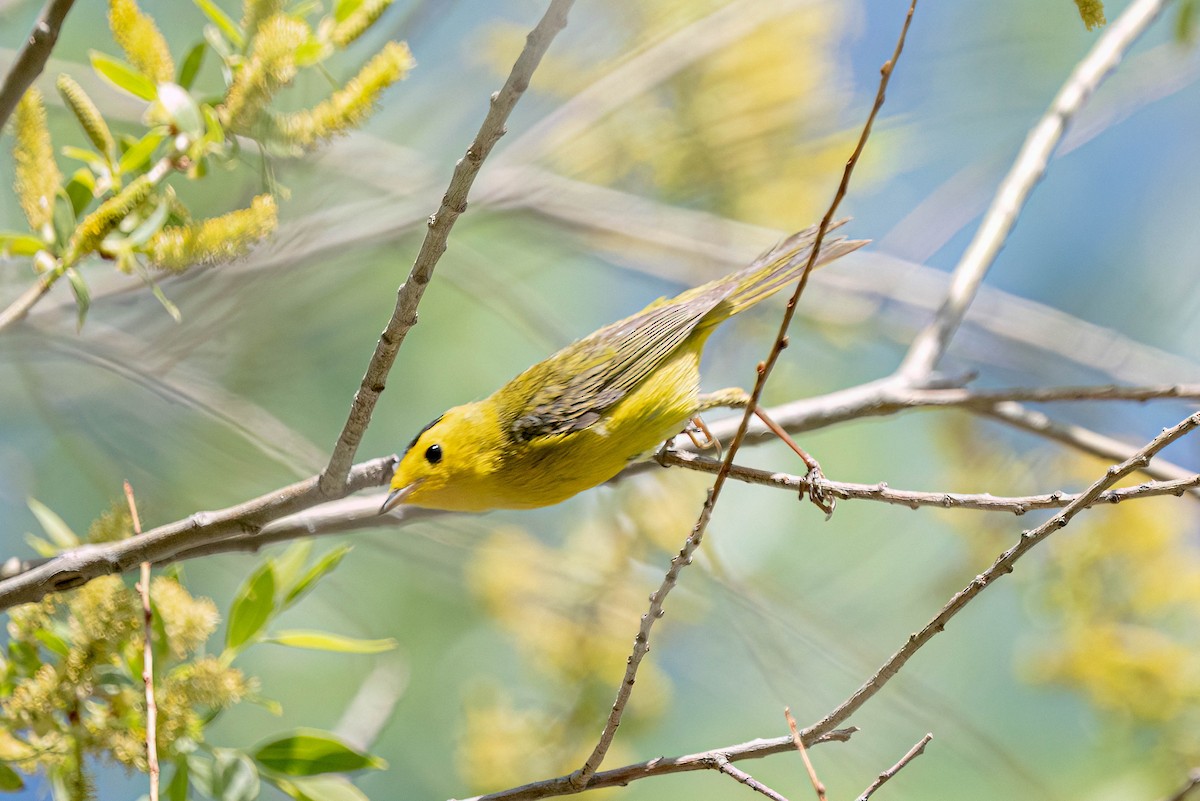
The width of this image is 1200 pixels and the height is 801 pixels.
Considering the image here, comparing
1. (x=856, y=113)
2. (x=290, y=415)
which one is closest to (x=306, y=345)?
(x=290, y=415)

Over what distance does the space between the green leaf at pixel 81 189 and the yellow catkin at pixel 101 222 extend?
7.1 inches

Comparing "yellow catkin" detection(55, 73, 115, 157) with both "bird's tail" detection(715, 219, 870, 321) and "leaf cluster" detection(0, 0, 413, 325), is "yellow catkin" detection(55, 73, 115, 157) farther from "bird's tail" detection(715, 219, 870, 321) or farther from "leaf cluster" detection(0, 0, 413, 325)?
"bird's tail" detection(715, 219, 870, 321)

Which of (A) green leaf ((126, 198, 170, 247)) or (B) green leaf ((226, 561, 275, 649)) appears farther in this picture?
(B) green leaf ((226, 561, 275, 649))

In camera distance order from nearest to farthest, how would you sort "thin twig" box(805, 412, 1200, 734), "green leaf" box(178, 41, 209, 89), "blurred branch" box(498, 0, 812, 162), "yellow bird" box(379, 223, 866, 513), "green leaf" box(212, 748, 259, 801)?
"thin twig" box(805, 412, 1200, 734) < "green leaf" box(212, 748, 259, 801) < "green leaf" box(178, 41, 209, 89) < "yellow bird" box(379, 223, 866, 513) < "blurred branch" box(498, 0, 812, 162)

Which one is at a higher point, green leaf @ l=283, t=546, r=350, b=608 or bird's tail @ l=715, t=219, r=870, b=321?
bird's tail @ l=715, t=219, r=870, b=321

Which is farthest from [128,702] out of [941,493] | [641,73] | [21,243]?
[641,73]

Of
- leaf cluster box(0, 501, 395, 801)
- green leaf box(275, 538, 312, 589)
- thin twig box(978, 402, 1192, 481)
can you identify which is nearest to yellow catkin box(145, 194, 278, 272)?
leaf cluster box(0, 501, 395, 801)

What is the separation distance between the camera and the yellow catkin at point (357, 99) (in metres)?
2.15

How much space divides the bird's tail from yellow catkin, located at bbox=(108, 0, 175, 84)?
177 centimetres

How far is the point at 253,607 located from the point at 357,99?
1346 mm

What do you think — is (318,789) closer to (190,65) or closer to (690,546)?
(690,546)

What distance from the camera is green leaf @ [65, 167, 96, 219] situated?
7.73 ft

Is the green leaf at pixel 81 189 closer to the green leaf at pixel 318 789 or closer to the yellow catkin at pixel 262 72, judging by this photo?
the yellow catkin at pixel 262 72

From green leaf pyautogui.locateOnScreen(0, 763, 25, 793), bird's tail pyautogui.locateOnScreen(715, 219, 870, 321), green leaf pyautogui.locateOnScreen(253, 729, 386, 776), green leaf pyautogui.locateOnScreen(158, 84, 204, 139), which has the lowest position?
green leaf pyautogui.locateOnScreen(0, 763, 25, 793)
